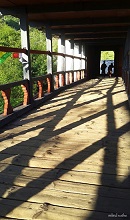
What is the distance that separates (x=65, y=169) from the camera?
2.89 meters

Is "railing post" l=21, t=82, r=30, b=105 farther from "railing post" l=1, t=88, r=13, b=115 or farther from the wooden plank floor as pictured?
the wooden plank floor

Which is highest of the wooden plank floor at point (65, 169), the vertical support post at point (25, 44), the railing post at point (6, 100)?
the vertical support post at point (25, 44)

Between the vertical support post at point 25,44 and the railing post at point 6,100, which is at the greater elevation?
the vertical support post at point 25,44

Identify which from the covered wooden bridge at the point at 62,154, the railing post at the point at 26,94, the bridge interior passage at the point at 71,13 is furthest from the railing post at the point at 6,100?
the bridge interior passage at the point at 71,13

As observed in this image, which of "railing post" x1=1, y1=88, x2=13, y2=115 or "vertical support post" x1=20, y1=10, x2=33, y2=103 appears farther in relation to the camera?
"vertical support post" x1=20, y1=10, x2=33, y2=103

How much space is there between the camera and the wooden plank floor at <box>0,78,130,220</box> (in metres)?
2.15

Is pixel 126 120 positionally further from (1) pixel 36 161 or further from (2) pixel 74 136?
(1) pixel 36 161

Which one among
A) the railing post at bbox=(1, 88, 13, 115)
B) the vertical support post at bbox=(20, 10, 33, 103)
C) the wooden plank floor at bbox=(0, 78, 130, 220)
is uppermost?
the vertical support post at bbox=(20, 10, 33, 103)

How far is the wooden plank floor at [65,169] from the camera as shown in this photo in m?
2.15

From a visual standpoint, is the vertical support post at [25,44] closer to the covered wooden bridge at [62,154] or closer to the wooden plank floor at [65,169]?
the covered wooden bridge at [62,154]

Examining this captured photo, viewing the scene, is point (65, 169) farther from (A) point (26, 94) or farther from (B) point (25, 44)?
(B) point (25, 44)

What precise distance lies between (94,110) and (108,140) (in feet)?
7.89

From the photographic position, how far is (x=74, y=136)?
4113 mm

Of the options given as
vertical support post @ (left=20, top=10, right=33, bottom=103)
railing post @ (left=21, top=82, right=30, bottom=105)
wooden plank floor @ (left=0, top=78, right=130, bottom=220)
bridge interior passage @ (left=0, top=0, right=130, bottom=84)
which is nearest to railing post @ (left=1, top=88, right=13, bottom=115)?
wooden plank floor @ (left=0, top=78, right=130, bottom=220)
